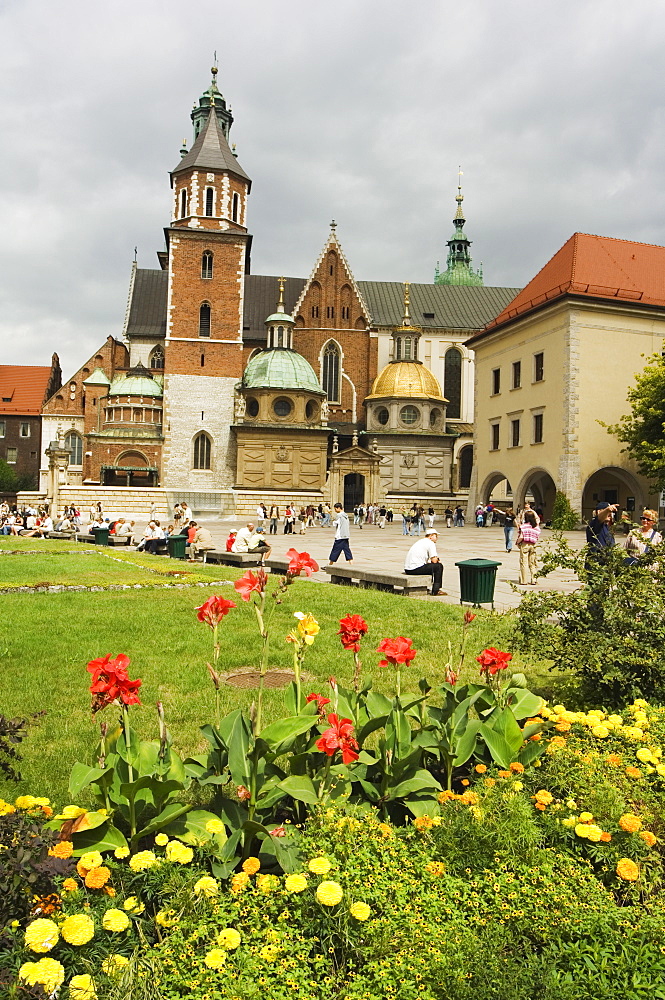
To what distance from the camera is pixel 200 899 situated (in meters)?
2.94

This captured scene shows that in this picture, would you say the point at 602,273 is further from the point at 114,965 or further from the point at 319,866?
the point at 114,965

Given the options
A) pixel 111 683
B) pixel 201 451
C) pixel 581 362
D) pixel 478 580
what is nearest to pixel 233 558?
pixel 478 580

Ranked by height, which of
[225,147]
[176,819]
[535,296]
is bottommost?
[176,819]


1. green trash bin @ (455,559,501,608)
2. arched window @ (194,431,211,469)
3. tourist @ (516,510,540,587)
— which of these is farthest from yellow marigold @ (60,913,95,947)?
arched window @ (194,431,211,469)

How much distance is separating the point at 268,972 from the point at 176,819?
884mm

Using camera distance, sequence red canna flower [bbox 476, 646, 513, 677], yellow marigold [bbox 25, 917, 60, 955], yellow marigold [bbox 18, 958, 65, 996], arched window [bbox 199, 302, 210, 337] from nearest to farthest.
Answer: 1. yellow marigold [bbox 18, 958, 65, 996]
2. yellow marigold [bbox 25, 917, 60, 955]
3. red canna flower [bbox 476, 646, 513, 677]
4. arched window [bbox 199, 302, 210, 337]

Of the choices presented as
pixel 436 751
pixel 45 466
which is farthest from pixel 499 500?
pixel 436 751

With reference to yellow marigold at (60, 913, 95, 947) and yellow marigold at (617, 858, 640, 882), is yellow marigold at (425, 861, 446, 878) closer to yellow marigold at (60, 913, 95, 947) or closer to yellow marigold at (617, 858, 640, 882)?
yellow marigold at (617, 858, 640, 882)

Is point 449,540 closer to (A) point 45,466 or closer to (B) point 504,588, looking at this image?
(B) point 504,588

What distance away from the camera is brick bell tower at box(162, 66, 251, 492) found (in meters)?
49.4

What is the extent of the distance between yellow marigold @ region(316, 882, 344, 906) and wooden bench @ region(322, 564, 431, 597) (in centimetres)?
973

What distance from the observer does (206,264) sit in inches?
2002

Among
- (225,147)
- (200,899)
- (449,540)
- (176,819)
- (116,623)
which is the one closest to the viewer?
(200,899)

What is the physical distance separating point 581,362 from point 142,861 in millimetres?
31763
